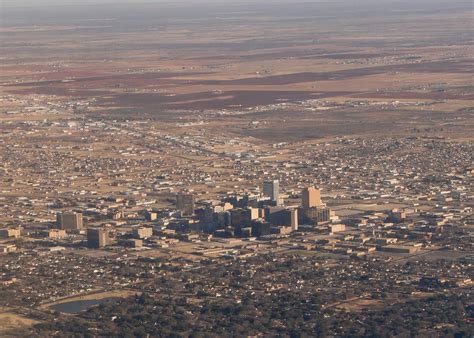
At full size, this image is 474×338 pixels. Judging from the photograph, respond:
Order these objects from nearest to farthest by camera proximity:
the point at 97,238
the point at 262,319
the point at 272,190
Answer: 1. the point at 262,319
2. the point at 97,238
3. the point at 272,190

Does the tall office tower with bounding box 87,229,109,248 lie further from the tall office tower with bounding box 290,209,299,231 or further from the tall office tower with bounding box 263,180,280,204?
the tall office tower with bounding box 263,180,280,204

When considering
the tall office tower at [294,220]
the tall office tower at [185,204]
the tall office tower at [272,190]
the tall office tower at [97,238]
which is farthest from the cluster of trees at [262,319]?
the tall office tower at [272,190]

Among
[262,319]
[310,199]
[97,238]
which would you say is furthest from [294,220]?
[262,319]

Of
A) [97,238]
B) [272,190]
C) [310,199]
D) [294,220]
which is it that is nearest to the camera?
[97,238]

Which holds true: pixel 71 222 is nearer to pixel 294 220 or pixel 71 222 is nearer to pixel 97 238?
pixel 97 238

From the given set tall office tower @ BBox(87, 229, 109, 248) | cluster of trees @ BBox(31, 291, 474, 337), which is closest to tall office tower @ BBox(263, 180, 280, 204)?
tall office tower @ BBox(87, 229, 109, 248)

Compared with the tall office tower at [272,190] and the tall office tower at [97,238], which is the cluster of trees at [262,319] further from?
the tall office tower at [272,190]

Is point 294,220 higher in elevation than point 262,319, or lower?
lower
